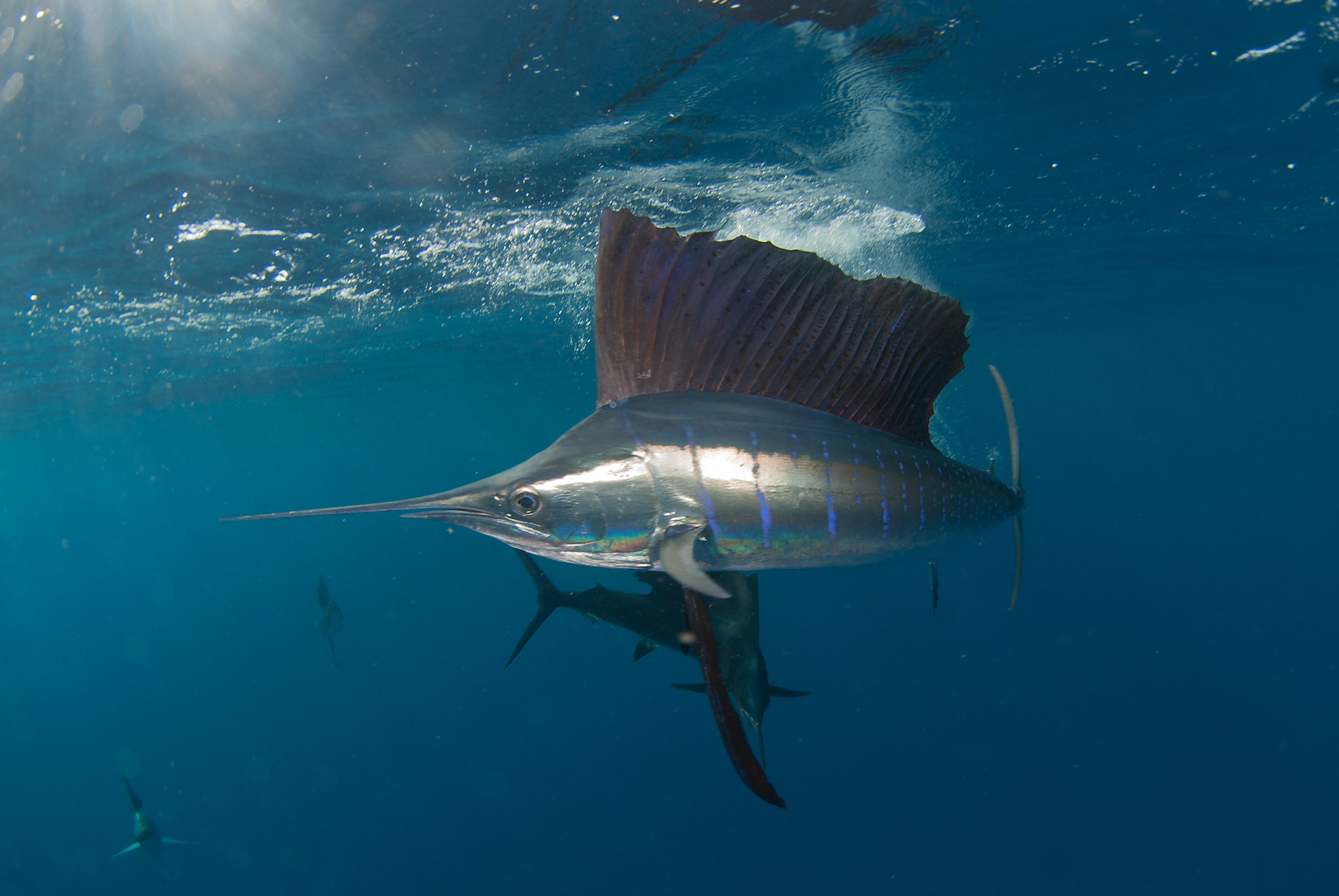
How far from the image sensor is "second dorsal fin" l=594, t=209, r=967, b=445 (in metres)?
1.50

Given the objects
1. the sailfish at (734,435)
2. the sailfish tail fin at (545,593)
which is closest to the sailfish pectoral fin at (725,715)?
the sailfish at (734,435)

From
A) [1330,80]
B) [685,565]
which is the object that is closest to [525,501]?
[685,565]

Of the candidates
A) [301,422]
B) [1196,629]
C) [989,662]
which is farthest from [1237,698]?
[301,422]

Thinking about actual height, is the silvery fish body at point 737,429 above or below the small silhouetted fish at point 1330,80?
below

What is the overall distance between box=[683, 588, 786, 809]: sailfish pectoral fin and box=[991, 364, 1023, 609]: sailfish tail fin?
1.14 m

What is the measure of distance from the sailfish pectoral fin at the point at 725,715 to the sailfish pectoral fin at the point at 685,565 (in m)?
0.07

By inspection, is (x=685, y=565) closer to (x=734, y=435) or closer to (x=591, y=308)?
(x=734, y=435)

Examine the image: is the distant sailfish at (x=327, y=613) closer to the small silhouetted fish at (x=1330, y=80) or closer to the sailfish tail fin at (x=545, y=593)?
the sailfish tail fin at (x=545, y=593)

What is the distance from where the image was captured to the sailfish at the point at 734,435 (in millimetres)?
1291

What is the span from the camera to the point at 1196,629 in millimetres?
21828

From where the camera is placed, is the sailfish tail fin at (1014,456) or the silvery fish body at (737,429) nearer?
the silvery fish body at (737,429)

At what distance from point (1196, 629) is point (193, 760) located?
126ft

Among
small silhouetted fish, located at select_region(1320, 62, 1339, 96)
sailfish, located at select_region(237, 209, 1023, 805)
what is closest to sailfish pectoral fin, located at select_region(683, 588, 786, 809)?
sailfish, located at select_region(237, 209, 1023, 805)

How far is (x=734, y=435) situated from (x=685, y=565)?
Answer: 1.14 feet
